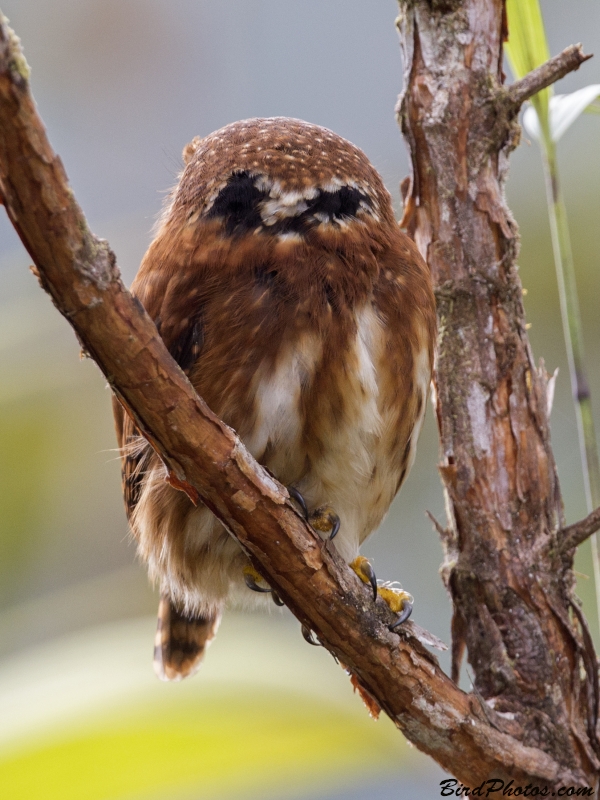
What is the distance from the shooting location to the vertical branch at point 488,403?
1788mm

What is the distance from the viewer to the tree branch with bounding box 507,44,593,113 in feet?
5.81

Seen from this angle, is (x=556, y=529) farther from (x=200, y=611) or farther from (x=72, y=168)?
(x=72, y=168)

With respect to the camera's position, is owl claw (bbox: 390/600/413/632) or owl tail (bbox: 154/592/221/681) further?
owl tail (bbox: 154/592/221/681)

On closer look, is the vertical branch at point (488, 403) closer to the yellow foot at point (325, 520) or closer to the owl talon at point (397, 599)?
the owl talon at point (397, 599)

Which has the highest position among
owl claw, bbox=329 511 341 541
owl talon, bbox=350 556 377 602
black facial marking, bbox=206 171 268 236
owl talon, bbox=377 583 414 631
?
black facial marking, bbox=206 171 268 236

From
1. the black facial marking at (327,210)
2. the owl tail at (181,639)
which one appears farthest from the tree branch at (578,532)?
the owl tail at (181,639)

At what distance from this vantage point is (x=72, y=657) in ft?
6.11

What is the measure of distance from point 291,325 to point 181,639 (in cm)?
124

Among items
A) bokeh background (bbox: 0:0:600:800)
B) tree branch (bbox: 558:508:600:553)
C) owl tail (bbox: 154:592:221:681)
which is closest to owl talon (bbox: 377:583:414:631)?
bokeh background (bbox: 0:0:600:800)

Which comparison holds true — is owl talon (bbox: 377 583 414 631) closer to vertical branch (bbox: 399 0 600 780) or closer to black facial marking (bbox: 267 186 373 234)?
vertical branch (bbox: 399 0 600 780)

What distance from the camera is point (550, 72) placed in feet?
5.87

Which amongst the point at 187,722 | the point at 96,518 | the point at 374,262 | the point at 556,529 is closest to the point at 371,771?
the point at 187,722

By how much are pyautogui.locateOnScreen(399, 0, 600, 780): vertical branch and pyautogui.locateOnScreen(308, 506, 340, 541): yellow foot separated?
0.96 feet

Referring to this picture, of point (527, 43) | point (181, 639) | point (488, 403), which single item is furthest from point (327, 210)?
point (181, 639)
